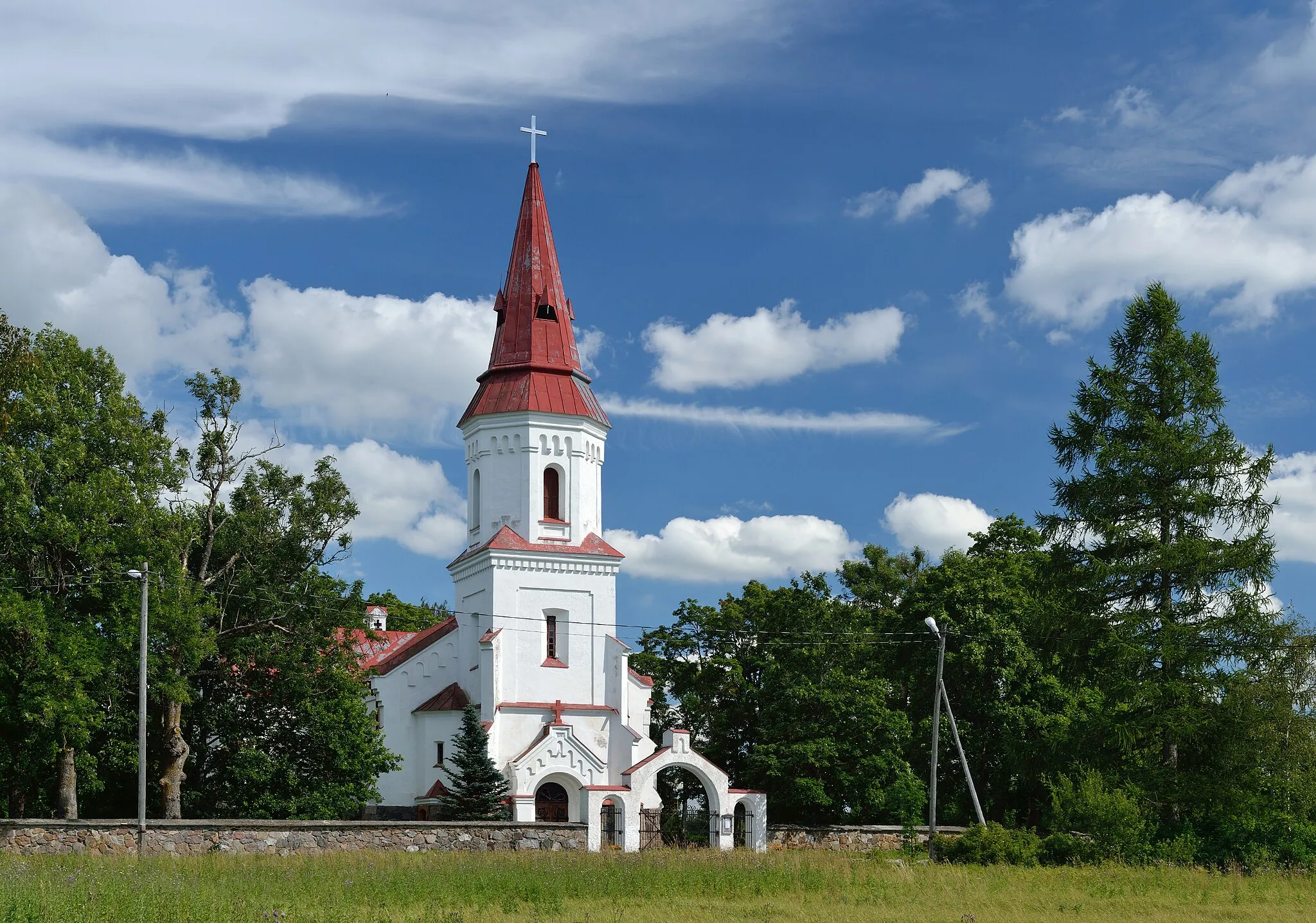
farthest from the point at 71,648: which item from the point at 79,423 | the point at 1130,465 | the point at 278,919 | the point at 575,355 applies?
the point at 1130,465

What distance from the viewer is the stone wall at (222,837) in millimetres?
26469

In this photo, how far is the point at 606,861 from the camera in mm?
24922

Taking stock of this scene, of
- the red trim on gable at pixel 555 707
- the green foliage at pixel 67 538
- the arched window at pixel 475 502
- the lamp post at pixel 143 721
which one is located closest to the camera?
the lamp post at pixel 143 721

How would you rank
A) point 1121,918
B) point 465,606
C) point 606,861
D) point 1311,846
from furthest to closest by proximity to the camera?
point 465,606 < point 1311,846 < point 606,861 < point 1121,918

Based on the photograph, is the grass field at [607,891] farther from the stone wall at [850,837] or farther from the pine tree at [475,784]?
the pine tree at [475,784]

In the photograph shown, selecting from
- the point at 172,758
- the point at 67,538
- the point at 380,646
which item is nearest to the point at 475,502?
the point at 380,646

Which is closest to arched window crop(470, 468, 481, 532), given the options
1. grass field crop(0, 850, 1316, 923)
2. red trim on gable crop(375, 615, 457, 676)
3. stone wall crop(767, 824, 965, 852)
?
red trim on gable crop(375, 615, 457, 676)

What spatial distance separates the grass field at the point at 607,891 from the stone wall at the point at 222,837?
A: 2.23m

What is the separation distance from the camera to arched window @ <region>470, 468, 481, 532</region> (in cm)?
4700

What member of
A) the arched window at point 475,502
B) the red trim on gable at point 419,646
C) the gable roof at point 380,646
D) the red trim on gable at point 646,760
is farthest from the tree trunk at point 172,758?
the arched window at point 475,502

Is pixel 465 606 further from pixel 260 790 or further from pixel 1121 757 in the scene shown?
pixel 1121 757

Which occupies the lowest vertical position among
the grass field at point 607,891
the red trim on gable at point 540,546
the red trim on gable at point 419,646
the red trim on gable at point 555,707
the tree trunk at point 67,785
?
the grass field at point 607,891

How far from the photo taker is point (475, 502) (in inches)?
1865

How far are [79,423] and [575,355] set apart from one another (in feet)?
58.8
